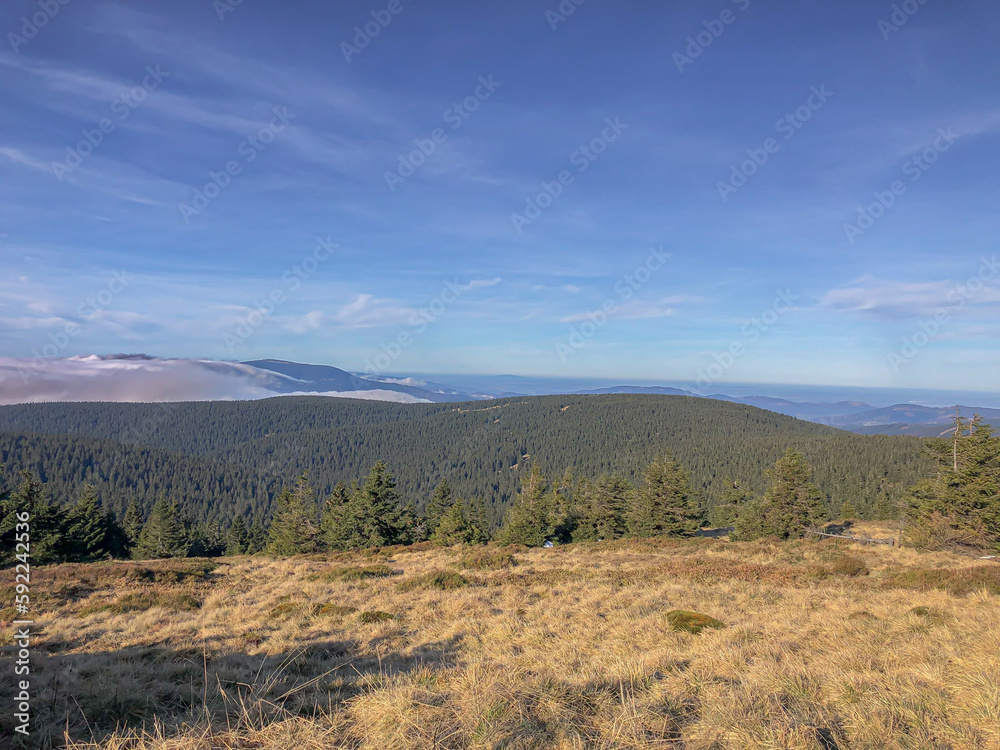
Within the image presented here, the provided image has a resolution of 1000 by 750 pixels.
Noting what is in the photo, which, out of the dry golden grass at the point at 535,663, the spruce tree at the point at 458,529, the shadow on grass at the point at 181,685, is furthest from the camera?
the spruce tree at the point at 458,529

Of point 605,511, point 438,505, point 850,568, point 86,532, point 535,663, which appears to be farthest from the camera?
point 438,505

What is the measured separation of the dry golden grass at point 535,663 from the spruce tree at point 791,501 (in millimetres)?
22325

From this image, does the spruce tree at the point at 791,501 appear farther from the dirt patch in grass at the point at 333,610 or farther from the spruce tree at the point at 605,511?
the dirt patch in grass at the point at 333,610

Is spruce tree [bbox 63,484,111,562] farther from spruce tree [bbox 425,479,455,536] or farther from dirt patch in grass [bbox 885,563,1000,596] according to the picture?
dirt patch in grass [bbox 885,563,1000,596]

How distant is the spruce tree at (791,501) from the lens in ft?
119

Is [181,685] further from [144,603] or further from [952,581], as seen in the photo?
[952,581]

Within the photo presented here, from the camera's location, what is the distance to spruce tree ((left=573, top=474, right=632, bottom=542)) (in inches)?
1873

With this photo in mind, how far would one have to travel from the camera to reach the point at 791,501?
122ft

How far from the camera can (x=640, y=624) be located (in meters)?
9.85

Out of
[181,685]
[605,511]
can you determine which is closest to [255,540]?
[605,511]

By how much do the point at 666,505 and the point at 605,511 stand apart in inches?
269

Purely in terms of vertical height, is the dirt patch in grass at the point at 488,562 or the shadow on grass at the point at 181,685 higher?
the shadow on grass at the point at 181,685

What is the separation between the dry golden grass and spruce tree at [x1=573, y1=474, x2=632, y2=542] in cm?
3166

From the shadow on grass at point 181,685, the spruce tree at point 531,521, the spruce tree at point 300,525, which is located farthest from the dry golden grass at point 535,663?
the spruce tree at point 300,525
